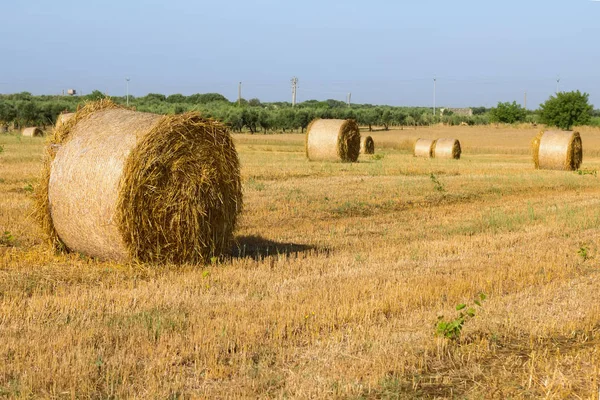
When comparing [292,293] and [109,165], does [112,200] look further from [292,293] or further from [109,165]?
[292,293]

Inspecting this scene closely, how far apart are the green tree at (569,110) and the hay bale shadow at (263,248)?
64.0 meters

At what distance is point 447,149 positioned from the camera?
38031 millimetres

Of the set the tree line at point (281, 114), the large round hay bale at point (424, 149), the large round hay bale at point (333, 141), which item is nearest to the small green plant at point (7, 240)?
the large round hay bale at point (333, 141)

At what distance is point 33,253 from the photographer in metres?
9.72

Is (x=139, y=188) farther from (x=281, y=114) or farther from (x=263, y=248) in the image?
(x=281, y=114)

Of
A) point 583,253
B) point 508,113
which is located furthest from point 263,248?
point 508,113

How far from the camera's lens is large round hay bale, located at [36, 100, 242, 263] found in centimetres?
925

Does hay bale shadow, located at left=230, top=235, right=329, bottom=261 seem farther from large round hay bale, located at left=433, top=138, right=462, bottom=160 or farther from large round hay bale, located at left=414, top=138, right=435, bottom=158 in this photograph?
large round hay bale, located at left=414, top=138, right=435, bottom=158

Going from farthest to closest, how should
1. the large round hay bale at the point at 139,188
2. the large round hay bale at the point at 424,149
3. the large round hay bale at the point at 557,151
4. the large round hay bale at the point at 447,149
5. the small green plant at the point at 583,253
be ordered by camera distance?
the large round hay bale at the point at 424,149, the large round hay bale at the point at 447,149, the large round hay bale at the point at 557,151, the small green plant at the point at 583,253, the large round hay bale at the point at 139,188

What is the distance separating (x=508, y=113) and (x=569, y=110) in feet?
96.2

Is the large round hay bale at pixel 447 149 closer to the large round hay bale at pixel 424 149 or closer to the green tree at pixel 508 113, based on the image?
the large round hay bale at pixel 424 149

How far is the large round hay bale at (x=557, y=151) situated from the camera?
2867cm

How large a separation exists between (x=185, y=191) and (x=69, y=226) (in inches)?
59.5

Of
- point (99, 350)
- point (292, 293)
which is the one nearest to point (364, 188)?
point (292, 293)
